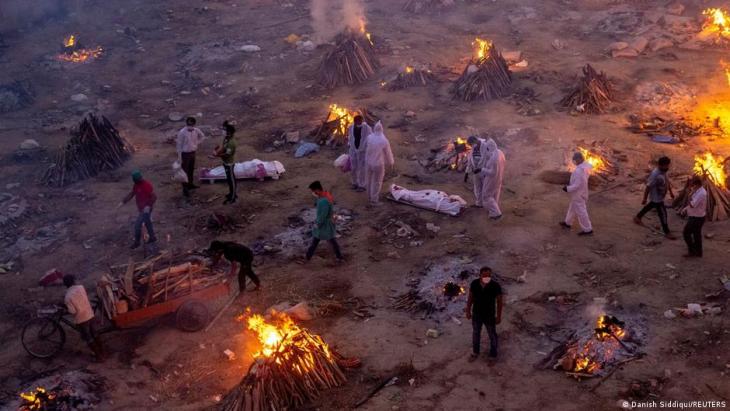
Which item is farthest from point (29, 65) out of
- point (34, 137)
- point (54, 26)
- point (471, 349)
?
point (471, 349)

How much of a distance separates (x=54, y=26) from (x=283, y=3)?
10.5 metres

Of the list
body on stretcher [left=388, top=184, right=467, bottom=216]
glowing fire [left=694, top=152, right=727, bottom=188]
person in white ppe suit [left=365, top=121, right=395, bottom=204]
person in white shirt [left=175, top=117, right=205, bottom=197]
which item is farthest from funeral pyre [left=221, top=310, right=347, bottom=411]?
glowing fire [left=694, top=152, right=727, bottom=188]

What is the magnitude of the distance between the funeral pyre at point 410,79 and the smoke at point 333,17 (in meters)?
5.33

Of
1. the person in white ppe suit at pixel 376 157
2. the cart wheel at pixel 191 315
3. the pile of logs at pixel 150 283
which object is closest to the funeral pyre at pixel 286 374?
the cart wheel at pixel 191 315

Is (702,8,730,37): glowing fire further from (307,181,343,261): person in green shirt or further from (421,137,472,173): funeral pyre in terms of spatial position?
(307,181,343,261): person in green shirt

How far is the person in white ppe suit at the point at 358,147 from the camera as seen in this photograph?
1345 cm

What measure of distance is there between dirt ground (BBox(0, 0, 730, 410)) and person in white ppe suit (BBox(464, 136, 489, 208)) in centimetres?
75

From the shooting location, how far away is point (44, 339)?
889 centimetres

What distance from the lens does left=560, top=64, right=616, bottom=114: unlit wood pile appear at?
56.8ft

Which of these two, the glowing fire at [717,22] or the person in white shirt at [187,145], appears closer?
the person in white shirt at [187,145]

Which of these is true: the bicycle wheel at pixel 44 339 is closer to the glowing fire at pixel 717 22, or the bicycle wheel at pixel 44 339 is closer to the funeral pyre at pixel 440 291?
the funeral pyre at pixel 440 291

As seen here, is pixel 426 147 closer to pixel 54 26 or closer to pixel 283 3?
pixel 283 3

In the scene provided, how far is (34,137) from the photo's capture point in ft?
58.4

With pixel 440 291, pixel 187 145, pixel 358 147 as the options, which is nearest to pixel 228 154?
pixel 187 145
